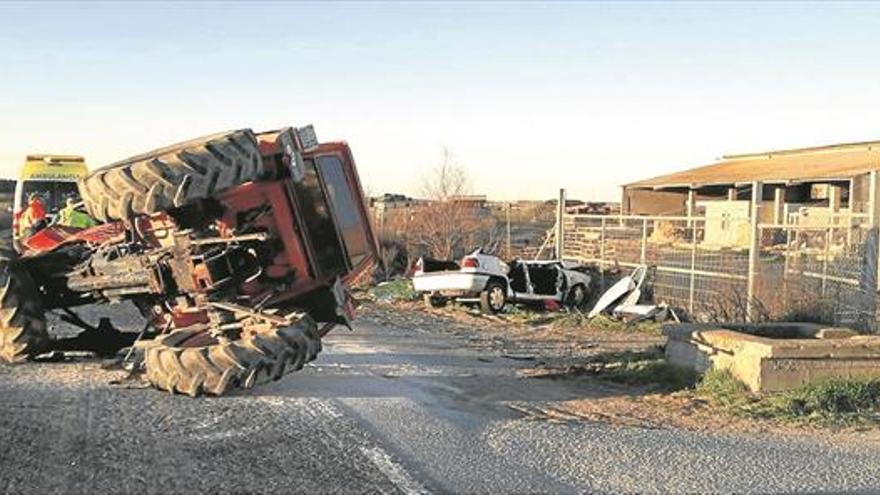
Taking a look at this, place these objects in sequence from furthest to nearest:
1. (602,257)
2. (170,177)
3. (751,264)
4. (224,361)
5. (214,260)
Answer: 1. (602,257)
2. (751,264)
3. (214,260)
4. (224,361)
5. (170,177)

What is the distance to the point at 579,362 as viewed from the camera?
1273 centimetres

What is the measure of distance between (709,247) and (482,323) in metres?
4.40

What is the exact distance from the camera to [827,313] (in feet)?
46.1

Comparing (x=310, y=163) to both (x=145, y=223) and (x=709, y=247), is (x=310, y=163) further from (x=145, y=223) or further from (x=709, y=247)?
(x=709, y=247)

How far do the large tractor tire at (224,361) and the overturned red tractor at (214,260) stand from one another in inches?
0.4

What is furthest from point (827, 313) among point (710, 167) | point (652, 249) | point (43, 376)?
point (710, 167)

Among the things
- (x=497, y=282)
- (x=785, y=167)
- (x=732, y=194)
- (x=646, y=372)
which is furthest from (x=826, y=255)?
(x=732, y=194)

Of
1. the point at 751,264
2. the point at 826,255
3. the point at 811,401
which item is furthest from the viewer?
the point at 751,264

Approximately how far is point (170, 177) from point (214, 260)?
1228mm

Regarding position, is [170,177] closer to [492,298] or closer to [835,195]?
[492,298]

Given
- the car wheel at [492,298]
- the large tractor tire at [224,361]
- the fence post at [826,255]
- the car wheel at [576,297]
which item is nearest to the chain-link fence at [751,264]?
the fence post at [826,255]

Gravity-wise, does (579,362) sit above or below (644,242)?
below

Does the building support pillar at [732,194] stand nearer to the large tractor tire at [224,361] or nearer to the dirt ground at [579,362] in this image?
the dirt ground at [579,362]

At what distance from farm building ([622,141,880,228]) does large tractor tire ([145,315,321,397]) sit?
19529 millimetres
